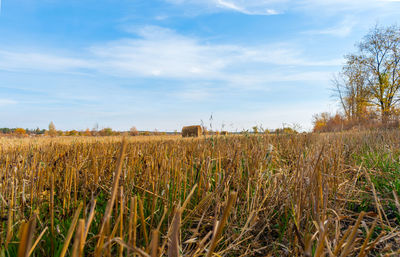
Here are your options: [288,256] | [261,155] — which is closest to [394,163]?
[261,155]

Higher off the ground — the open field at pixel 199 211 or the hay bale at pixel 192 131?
the hay bale at pixel 192 131

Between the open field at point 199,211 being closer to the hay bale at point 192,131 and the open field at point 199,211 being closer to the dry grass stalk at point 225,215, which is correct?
the dry grass stalk at point 225,215

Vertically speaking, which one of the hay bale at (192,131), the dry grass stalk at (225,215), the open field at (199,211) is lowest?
the open field at (199,211)

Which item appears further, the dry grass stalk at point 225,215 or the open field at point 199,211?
the open field at point 199,211

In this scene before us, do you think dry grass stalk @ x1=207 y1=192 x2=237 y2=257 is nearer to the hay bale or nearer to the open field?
the open field

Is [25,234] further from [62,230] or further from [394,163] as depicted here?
[394,163]

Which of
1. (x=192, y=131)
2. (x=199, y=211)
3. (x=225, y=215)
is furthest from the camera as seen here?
(x=192, y=131)

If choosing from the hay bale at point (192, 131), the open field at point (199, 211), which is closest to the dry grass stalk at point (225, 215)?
the open field at point (199, 211)

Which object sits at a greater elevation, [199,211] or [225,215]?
[225,215]

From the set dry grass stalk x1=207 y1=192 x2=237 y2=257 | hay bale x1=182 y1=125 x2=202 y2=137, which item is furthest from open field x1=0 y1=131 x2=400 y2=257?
hay bale x1=182 y1=125 x2=202 y2=137

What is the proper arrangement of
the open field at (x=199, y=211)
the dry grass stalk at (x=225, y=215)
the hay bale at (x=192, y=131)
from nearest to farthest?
the dry grass stalk at (x=225, y=215) < the open field at (x=199, y=211) < the hay bale at (x=192, y=131)

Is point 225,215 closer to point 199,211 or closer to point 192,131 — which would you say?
point 199,211

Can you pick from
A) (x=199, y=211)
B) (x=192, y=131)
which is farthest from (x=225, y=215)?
(x=192, y=131)

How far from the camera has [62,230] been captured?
1356mm
